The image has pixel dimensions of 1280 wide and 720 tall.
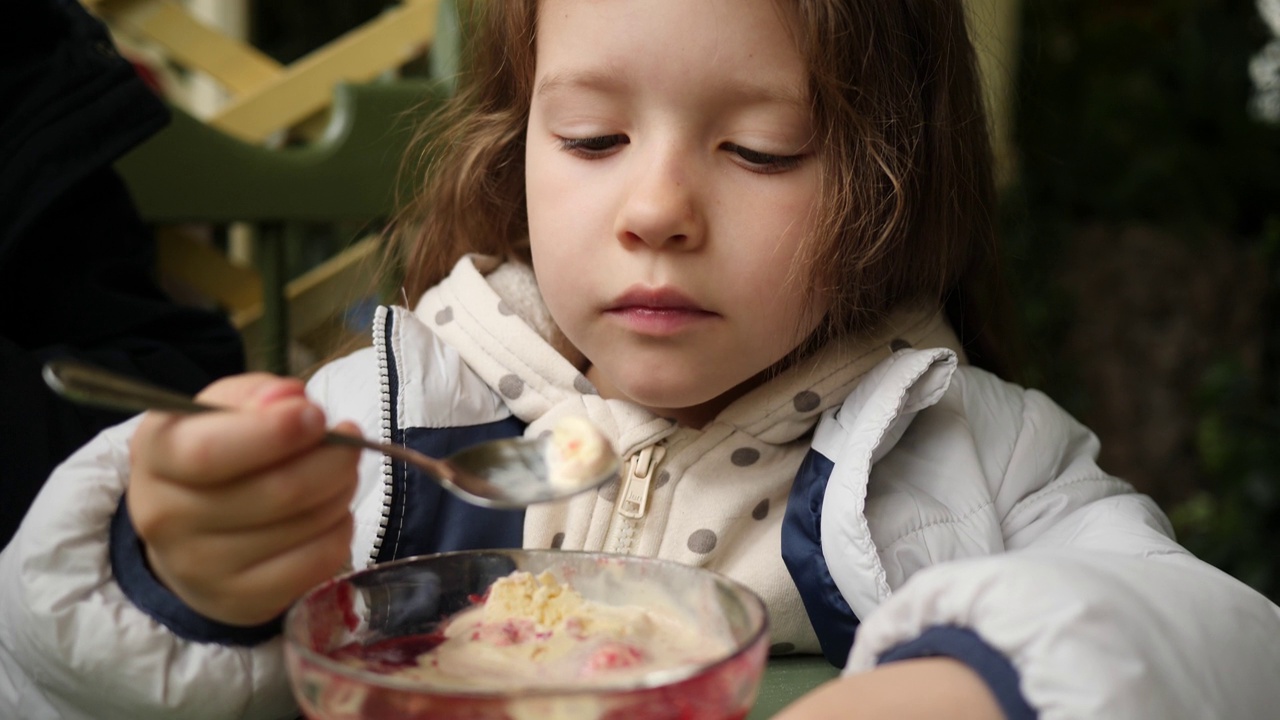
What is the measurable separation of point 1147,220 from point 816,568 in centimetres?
293

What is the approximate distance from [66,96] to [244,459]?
0.81 m

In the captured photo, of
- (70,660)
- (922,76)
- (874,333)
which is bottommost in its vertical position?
(70,660)

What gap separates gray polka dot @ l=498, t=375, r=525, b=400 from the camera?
1.17m

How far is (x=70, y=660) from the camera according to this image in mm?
862

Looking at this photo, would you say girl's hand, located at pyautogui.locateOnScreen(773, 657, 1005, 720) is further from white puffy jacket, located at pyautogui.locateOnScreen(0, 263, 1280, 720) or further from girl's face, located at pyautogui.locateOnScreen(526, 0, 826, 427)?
girl's face, located at pyautogui.locateOnScreen(526, 0, 826, 427)

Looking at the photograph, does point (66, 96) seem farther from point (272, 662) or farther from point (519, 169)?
point (272, 662)

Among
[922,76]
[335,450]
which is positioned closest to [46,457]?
[335,450]

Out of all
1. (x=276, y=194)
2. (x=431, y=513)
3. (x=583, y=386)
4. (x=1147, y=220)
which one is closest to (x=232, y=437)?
(x=431, y=513)

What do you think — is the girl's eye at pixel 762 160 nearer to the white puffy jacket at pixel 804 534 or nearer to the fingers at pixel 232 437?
the white puffy jacket at pixel 804 534

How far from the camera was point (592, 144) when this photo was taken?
1.07 meters

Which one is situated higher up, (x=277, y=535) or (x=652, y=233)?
(x=652, y=233)

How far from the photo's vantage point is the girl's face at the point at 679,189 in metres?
1.00

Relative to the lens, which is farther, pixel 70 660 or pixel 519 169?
pixel 519 169

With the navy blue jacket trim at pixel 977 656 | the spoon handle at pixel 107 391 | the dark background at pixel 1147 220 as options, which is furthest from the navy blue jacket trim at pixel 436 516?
the dark background at pixel 1147 220
